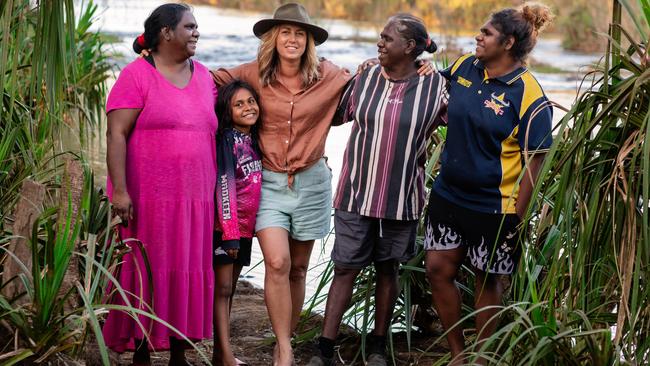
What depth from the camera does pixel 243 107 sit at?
4383mm

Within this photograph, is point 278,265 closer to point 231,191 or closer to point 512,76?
point 231,191

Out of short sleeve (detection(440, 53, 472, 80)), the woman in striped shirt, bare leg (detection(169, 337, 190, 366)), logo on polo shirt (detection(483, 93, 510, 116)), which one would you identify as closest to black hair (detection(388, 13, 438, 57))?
the woman in striped shirt

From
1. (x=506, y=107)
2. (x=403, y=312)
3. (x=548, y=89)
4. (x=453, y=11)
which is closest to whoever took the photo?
(x=506, y=107)

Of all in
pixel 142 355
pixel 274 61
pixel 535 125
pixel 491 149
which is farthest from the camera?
pixel 274 61

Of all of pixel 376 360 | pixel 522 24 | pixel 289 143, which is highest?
pixel 522 24

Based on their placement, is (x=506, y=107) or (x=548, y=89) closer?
(x=506, y=107)

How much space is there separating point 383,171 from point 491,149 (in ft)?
1.65

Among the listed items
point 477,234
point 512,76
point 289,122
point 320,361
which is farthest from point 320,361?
point 512,76

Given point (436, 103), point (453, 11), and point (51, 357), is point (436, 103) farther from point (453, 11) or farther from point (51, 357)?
point (453, 11)

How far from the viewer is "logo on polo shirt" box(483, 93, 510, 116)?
4.06 metres

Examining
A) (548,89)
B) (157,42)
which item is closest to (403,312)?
(157,42)

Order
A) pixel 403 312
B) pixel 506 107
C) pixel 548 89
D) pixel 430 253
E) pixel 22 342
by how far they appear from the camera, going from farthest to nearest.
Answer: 1. pixel 548 89
2. pixel 403 312
3. pixel 430 253
4. pixel 506 107
5. pixel 22 342

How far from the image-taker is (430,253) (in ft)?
14.2

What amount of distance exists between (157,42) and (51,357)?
1.44m
